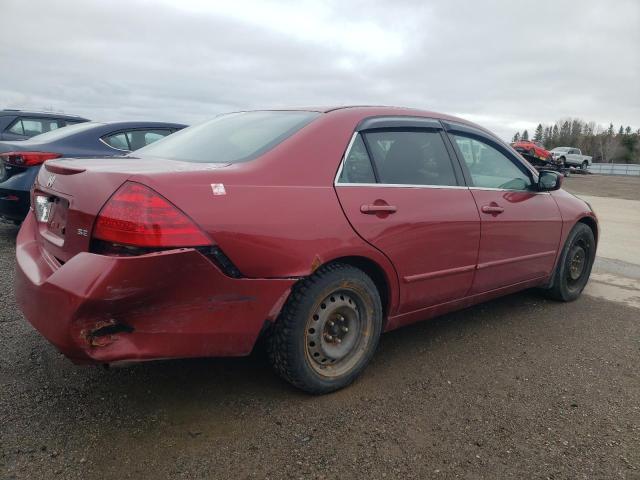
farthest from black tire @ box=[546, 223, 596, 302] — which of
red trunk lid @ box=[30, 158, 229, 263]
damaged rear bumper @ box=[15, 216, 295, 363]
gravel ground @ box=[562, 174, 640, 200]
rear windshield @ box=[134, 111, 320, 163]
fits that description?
gravel ground @ box=[562, 174, 640, 200]

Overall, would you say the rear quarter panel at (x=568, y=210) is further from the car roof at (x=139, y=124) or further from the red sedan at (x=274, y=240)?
the car roof at (x=139, y=124)

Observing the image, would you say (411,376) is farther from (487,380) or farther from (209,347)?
(209,347)

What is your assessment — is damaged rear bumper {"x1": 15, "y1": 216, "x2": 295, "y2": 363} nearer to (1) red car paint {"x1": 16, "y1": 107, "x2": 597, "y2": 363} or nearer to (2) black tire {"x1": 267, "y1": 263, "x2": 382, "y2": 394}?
(1) red car paint {"x1": 16, "y1": 107, "x2": 597, "y2": 363}

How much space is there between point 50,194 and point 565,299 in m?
4.09

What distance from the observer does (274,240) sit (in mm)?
2277

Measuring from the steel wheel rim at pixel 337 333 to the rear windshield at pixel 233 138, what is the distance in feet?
2.81

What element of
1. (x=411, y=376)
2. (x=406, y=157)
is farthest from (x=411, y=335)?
(x=406, y=157)

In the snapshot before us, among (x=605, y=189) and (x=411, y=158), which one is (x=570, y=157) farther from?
(x=411, y=158)

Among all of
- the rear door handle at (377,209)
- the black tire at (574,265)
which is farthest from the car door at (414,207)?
the black tire at (574,265)

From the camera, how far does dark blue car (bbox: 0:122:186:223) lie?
16.5 feet

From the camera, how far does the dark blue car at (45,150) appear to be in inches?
198

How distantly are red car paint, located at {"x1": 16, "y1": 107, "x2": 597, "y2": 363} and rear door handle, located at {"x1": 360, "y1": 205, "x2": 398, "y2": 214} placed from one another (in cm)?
2

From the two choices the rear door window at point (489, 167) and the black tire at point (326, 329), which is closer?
the black tire at point (326, 329)

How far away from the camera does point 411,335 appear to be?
142 inches
